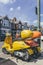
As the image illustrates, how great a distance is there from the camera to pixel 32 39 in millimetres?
11008

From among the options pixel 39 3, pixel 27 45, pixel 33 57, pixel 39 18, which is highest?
pixel 39 3

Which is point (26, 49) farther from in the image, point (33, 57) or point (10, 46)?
point (10, 46)

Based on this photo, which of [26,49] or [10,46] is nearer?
[26,49]

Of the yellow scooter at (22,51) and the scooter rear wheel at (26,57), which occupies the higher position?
the yellow scooter at (22,51)

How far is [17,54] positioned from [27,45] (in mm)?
692

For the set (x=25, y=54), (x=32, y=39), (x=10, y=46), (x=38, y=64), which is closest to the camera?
(x=38, y=64)

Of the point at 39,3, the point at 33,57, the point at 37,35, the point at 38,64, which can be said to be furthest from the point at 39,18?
the point at 38,64

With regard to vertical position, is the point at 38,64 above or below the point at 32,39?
below

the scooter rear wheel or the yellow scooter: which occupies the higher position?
the yellow scooter

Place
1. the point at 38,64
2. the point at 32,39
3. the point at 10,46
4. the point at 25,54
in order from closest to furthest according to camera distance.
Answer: the point at 38,64 < the point at 25,54 < the point at 32,39 < the point at 10,46

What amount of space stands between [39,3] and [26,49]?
10.7 feet

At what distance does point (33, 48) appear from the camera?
1086 centimetres

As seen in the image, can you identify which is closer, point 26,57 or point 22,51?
point 26,57

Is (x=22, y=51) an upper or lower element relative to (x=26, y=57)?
upper
